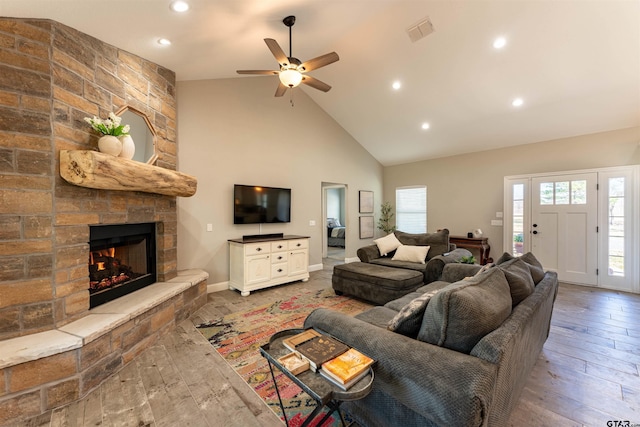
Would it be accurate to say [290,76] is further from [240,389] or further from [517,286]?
[240,389]

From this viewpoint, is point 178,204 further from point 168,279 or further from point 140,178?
point 140,178

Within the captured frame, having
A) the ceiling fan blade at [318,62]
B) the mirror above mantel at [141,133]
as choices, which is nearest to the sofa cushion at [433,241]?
the ceiling fan blade at [318,62]

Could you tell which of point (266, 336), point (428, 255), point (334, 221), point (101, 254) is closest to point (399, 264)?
point (428, 255)

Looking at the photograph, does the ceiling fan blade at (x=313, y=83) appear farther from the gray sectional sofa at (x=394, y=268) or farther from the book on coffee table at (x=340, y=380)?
the book on coffee table at (x=340, y=380)

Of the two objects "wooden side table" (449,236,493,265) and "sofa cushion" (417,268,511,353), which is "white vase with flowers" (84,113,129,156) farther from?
"wooden side table" (449,236,493,265)

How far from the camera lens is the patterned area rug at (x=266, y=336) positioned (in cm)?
183

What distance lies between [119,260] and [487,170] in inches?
259

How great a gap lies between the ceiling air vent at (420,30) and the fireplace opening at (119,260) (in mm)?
4107

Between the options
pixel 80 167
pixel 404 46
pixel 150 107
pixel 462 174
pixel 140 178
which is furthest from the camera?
pixel 462 174

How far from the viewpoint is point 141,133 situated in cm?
297

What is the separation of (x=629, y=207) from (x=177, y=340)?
21.6ft

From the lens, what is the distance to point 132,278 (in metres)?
2.95

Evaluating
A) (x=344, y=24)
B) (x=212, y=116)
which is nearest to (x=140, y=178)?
(x=212, y=116)

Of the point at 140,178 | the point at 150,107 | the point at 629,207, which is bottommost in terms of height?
the point at 629,207
